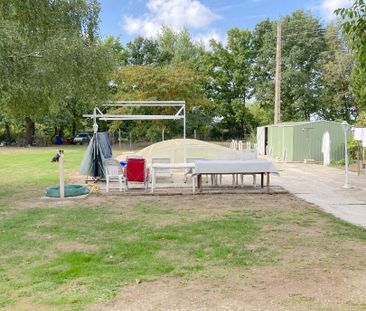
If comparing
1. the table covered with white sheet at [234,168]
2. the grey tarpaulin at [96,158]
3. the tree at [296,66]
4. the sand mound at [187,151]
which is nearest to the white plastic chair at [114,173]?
the grey tarpaulin at [96,158]

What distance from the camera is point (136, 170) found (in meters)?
10.5

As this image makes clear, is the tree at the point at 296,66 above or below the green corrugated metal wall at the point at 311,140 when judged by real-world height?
above

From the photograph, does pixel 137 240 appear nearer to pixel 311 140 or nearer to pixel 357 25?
pixel 357 25

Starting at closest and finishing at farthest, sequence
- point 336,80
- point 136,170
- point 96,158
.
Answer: point 136,170 < point 96,158 < point 336,80

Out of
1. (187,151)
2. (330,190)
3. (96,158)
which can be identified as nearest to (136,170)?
(96,158)

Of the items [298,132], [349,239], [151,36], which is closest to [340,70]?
[298,132]

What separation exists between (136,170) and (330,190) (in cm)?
495

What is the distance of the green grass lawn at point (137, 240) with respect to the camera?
4.05 metres

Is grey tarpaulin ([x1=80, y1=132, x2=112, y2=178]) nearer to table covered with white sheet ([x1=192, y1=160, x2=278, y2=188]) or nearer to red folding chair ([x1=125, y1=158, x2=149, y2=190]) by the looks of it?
red folding chair ([x1=125, y1=158, x2=149, y2=190])

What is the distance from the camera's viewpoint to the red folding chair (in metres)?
10.5

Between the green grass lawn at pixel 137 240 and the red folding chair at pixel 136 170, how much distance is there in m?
1.34

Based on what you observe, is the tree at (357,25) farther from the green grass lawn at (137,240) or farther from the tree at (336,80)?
the tree at (336,80)

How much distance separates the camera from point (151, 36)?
38.8 metres

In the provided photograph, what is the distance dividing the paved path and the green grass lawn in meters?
0.50
